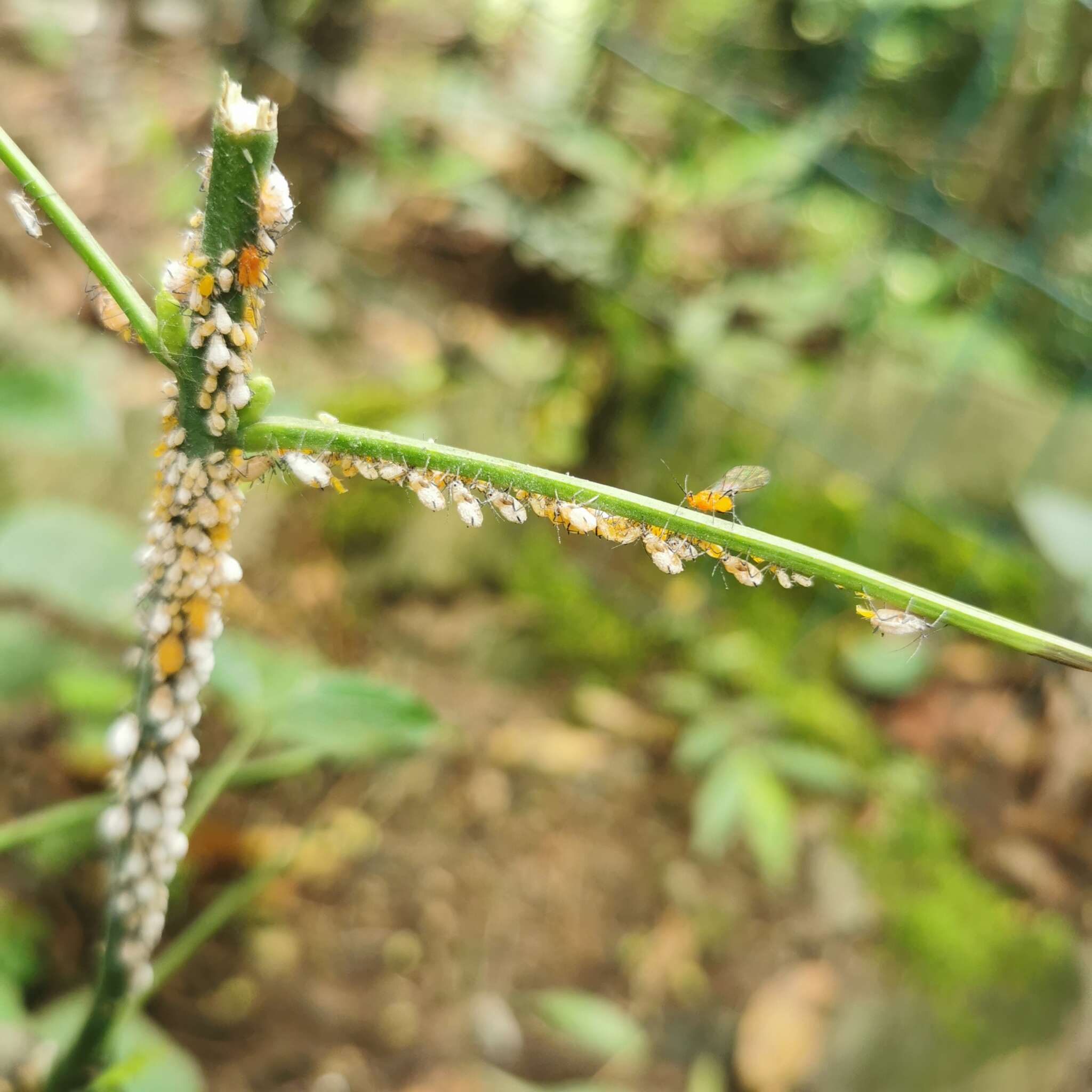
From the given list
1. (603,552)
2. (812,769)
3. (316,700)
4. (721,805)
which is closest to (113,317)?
(316,700)

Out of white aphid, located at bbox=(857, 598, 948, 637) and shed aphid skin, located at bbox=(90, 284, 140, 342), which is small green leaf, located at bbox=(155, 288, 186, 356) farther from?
white aphid, located at bbox=(857, 598, 948, 637)

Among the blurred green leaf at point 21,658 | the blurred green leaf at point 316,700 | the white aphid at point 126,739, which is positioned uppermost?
the white aphid at point 126,739

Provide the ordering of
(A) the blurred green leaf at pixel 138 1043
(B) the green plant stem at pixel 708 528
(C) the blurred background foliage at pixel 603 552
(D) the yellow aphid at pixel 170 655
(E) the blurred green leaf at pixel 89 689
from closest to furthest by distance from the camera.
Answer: (B) the green plant stem at pixel 708 528
(D) the yellow aphid at pixel 170 655
(A) the blurred green leaf at pixel 138 1043
(E) the blurred green leaf at pixel 89 689
(C) the blurred background foliage at pixel 603 552

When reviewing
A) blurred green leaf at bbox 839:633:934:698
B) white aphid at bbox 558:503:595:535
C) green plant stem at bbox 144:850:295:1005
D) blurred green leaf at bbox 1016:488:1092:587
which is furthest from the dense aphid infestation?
blurred green leaf at bbox 839:633:934:698

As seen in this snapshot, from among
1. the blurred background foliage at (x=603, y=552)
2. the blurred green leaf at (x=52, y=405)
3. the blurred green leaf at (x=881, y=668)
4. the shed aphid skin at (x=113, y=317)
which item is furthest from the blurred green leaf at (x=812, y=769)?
the shed aphid skin at (x=113, y=317)

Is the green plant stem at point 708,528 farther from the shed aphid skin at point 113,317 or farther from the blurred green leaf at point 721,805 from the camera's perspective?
the blurred green leaf at point 721,805

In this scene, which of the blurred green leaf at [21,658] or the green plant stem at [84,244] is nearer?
the green plant stem at [84,244]
